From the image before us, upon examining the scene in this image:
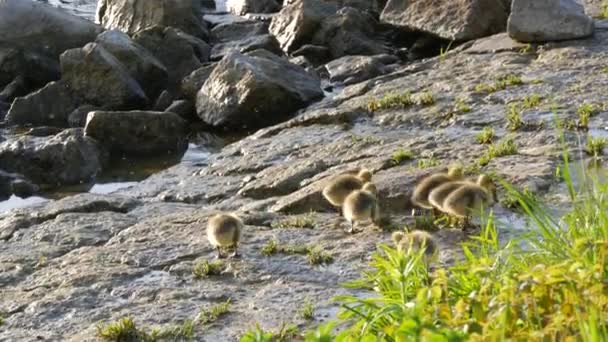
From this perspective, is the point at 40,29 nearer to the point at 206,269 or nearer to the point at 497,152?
the point at 497,152

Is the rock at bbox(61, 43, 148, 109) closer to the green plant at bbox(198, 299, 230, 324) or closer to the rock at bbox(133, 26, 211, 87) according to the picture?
the rock at bbox(133, 26, 211, 87)

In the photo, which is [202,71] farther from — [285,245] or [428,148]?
[285,245]

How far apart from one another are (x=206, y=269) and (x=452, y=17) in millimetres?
11199

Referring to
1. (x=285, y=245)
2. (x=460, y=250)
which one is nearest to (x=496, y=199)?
(x=460, y=250)

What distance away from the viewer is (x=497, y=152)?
33.7 feet

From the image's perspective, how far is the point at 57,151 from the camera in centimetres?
1383

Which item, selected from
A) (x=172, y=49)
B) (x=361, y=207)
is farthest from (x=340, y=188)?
(x=172, y=49)

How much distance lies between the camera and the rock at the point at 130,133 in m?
14.9

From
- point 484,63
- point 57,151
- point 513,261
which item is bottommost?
point 57,151

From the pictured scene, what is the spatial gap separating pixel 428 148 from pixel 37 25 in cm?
1065

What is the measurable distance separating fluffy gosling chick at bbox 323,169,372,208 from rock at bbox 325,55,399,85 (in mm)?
7989

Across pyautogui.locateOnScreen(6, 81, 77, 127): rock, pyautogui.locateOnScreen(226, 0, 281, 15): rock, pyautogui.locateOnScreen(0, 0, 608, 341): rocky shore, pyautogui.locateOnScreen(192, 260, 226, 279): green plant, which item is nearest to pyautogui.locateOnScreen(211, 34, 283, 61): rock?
pyautogui.locateOnScreen(0, 0, 608, 341): rocky shore

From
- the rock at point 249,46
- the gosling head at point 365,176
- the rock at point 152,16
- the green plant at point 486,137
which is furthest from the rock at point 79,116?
the gosling head at point 365,176

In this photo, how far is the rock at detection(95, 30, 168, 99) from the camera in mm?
17766
